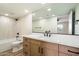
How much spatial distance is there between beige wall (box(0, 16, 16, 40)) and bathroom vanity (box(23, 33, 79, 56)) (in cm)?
68

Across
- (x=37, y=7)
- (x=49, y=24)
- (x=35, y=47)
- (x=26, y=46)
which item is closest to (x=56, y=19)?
(x=49, y=24)

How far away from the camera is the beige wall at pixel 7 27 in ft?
5.05

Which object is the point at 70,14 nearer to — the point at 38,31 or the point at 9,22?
the point at 38,31

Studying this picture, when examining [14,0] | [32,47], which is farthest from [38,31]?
[14,0]

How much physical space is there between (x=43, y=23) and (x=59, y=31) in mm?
457

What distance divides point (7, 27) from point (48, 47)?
0.93 meters

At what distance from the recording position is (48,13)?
1.92 metres

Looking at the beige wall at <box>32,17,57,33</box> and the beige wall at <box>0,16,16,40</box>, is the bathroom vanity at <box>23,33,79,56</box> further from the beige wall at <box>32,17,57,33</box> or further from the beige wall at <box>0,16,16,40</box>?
the beige wall at <box>0,16,16,40</box>

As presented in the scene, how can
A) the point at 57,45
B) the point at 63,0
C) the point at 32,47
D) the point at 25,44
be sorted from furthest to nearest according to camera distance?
the point at 25,44 → the point at 32,47 → the point at 57,45 → the point at 63,0

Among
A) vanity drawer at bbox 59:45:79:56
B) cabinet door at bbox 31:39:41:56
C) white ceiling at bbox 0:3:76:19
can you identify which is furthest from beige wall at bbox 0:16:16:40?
vanity drawer at bbox 59:45:79:56

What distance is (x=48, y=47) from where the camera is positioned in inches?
64.7

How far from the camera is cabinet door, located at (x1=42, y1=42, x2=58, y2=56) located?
1.48 meters

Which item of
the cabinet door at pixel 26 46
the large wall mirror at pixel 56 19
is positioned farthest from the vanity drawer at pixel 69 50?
the cabinet door at pixel 26 46

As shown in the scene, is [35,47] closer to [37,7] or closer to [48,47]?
[48,47]
